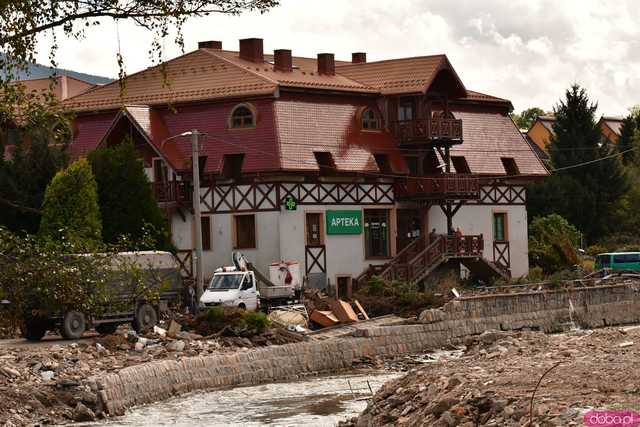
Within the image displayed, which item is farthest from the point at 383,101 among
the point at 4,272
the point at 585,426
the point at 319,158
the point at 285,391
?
the point at 585,426

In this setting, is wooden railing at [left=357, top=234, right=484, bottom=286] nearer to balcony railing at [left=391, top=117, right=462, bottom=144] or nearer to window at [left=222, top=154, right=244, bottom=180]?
balcony railing at [left=391, top=117, right=462, bottom=144]

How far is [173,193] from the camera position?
59125mm

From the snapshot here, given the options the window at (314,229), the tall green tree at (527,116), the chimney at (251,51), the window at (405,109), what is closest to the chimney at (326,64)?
the chimney at (251,51)

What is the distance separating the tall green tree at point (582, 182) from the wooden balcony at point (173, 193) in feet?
97.5

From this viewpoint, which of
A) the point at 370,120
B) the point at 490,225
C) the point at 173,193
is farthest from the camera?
the point at 490,225

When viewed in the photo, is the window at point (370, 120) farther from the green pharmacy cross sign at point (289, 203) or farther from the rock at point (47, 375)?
the rock at point (47, 375)

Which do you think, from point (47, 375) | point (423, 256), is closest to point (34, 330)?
point (47, 375)

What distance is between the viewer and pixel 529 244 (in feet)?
235

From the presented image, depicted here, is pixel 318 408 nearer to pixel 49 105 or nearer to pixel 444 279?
pixel 49 105

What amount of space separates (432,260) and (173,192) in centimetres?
1050

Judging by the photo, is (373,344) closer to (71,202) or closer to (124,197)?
(71,202)

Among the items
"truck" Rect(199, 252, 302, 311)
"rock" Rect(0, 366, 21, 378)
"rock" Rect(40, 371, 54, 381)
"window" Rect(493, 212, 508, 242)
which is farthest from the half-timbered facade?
"rock" Rect(0, 366, 21, 378)

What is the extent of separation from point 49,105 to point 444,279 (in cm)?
3717

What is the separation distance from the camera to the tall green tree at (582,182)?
83.9 metres
